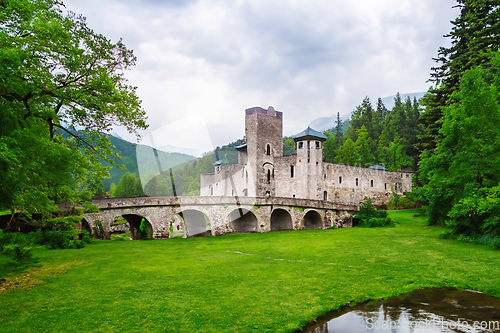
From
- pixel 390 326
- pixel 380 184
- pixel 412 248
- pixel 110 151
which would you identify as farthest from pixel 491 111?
pixel 380 184

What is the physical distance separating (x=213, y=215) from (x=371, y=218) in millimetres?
15605

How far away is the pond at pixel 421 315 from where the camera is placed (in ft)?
28.2

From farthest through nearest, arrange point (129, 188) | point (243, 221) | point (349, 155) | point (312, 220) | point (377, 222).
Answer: point (129, 188), point (349, 155), point (312, 220), point (243, 221), point (377, 222)

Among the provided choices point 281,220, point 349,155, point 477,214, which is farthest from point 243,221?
point 349,155

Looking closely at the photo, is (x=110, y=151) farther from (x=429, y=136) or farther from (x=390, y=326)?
(x=429, y=136)

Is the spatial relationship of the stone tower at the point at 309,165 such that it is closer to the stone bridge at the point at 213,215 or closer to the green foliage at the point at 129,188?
the stone bridge at the point at 213,215

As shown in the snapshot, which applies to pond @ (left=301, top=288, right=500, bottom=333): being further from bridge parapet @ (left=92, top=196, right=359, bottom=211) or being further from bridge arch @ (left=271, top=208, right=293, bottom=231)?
bridge arch @ (left=271, top=208, right=293, bottom=231)

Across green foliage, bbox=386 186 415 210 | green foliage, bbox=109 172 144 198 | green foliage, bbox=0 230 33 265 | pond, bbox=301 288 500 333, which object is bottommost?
pond, bbox=301 288 500 333


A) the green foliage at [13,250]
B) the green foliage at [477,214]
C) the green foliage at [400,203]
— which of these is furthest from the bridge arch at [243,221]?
the green foliage at [400,203]

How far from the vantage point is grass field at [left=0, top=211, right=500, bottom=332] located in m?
8.49

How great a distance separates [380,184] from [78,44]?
145 feet

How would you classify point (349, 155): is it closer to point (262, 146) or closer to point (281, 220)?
point (262, 146)

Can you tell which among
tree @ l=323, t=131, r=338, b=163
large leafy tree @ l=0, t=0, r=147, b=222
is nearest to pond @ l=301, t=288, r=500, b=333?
large leafy tree @ l=0, t=0, r=147, b=222

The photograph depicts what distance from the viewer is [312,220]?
35.0 metres
